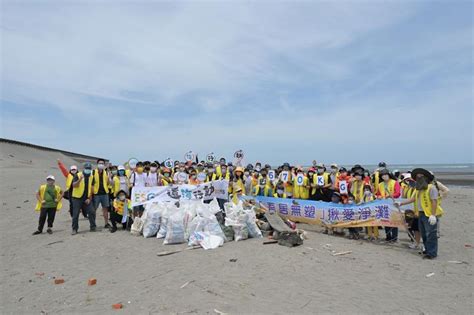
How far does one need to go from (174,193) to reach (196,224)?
1793 mm


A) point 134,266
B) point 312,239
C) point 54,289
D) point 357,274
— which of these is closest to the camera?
point 54,289

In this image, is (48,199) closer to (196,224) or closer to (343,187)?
(196,224)

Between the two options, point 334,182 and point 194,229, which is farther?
point 334,182

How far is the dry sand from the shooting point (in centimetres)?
453

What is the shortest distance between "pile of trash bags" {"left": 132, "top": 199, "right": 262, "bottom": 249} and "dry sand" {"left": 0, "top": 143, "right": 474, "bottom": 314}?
0.30 m

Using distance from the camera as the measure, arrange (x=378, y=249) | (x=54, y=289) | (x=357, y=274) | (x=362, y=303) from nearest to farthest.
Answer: (x=362, y=303)
(x=54, y=289)
(x=357, y=274)
(x=378, y=249)

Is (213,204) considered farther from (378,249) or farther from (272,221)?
(378,249)

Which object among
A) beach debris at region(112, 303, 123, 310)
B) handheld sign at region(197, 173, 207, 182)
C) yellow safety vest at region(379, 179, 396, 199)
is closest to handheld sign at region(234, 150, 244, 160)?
handheld sign at region(197, 173, 207, 182)

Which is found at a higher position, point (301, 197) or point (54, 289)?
point (301, 197)

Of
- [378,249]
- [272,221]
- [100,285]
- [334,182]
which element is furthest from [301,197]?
[100,285]

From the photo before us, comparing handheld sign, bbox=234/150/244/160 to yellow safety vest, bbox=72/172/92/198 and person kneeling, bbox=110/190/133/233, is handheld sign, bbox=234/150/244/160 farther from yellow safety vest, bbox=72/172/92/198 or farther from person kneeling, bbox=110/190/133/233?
yellow safety vest, bbox=72/172/92/198

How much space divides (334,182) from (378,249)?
10.2ft

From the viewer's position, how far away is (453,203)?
16.5 meters

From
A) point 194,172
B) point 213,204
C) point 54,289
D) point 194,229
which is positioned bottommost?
point 54,289
